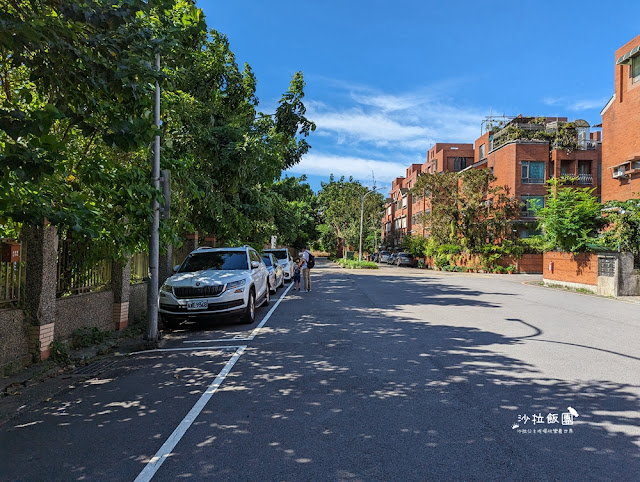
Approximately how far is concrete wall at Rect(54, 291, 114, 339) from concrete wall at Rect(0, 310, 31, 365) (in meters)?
0.83

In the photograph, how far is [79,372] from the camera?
6762 mm

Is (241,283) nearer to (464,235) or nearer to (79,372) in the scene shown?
(79,372)

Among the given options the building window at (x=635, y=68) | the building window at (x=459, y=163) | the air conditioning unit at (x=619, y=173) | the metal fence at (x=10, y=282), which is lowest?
the metal fence at (x=10, y=282)

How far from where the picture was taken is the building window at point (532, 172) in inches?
1644

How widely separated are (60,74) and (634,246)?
20914 millimetres

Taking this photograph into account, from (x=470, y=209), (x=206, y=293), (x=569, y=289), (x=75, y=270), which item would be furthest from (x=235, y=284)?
(x=470, y=209)

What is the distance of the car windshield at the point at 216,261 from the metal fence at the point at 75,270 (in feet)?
7.65

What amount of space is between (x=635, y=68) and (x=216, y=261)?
2742 centimetres

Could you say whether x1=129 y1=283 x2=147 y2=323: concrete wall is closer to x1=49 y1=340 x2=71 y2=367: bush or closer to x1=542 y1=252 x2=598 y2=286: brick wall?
x1=49 y1=340 x2=71 y2=367: bush

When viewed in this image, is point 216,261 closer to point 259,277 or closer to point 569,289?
point 259,277

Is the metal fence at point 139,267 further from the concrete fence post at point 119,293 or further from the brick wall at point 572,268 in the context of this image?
the brick wall at point 572,268

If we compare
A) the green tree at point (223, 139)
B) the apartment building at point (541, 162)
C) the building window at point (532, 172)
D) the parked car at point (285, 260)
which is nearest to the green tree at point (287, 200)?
the parked car at point (285, 260)

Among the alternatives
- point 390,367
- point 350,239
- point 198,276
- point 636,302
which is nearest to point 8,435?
point 390,367

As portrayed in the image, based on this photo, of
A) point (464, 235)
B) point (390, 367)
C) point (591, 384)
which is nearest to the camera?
point (591, 384)
